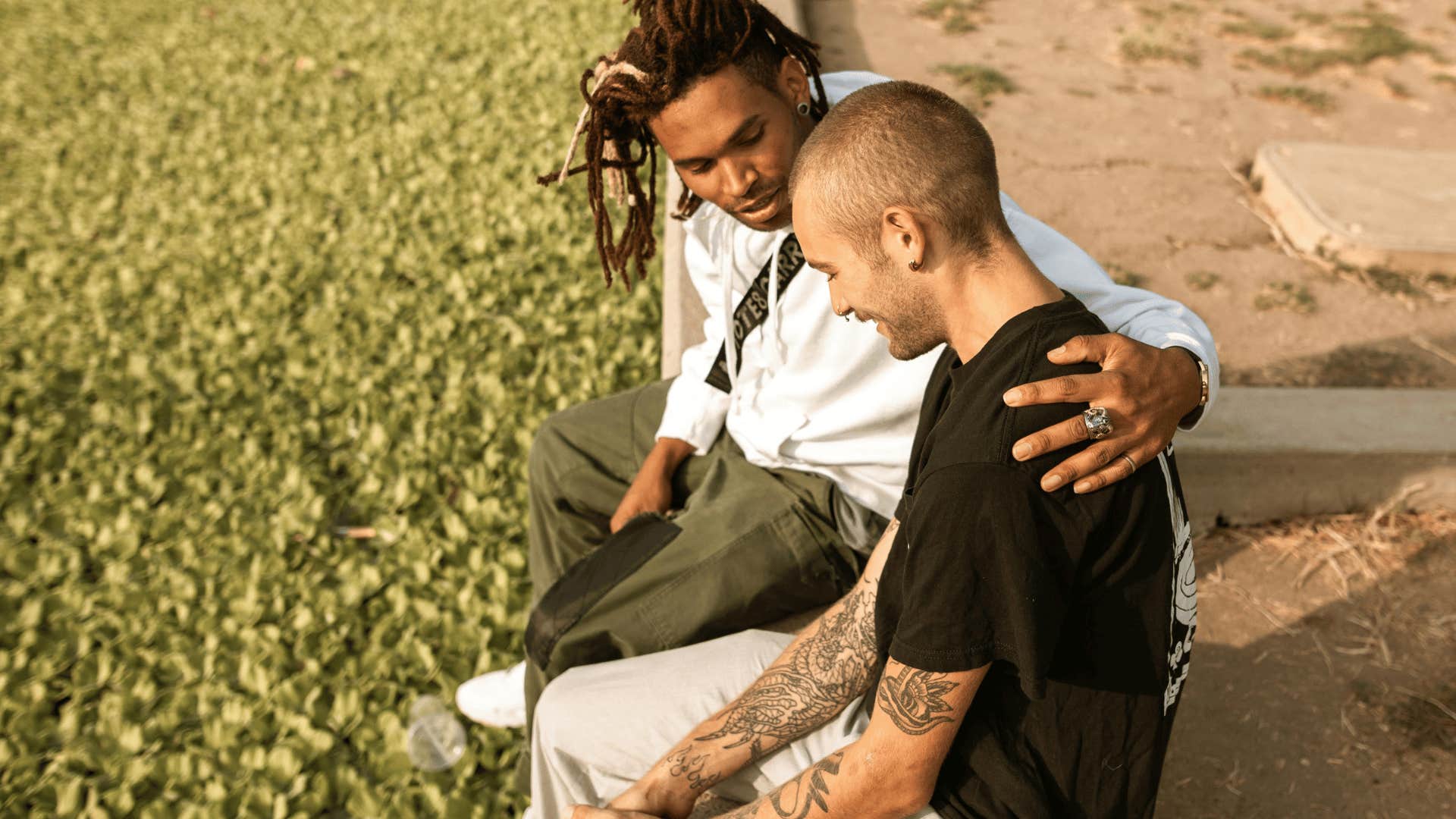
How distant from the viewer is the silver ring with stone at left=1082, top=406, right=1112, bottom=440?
158 centimetres

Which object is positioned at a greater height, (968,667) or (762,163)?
(762,163)

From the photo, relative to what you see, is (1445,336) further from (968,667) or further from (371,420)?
(371,420)

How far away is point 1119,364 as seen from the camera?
169cm

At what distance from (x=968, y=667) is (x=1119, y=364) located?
1.75 ft

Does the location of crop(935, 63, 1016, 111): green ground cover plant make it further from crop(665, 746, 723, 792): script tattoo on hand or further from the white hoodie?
crop(665, 746, 723, 792): script tattoo on hand

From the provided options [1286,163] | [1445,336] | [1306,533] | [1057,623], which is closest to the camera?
[1057,623]

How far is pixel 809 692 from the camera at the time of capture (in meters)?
2.06

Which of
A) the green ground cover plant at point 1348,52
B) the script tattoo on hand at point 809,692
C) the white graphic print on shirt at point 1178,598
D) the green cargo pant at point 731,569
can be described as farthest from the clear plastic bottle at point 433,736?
the green ground cover plant at point 1348,52

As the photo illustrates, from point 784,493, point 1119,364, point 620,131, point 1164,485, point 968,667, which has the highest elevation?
point 620,131

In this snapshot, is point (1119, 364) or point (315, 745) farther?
point (315, 745)

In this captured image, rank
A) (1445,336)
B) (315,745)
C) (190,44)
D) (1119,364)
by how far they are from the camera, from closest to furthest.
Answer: (1119,364) → (315,745) → (1445,336) → (190,44)

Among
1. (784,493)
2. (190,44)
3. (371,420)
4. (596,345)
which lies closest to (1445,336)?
(784,493)

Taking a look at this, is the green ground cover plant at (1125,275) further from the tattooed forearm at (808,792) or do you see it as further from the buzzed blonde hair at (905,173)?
the tattooed forearm at (808,792)

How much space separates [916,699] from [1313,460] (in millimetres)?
2232
